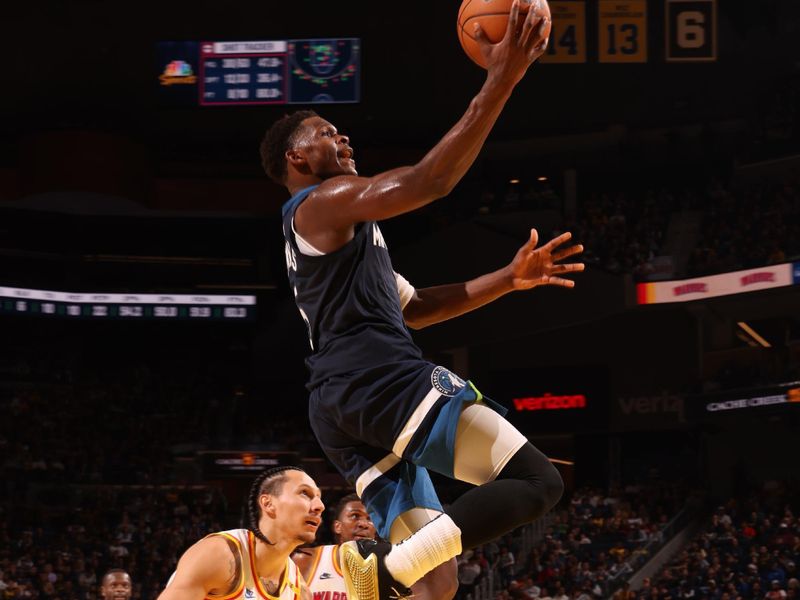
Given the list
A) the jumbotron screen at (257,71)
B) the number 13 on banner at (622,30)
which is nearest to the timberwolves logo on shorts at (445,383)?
the jumbotron screen at (257,71)

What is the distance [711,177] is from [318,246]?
25.5m

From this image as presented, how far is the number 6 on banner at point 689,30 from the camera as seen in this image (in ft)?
76.5

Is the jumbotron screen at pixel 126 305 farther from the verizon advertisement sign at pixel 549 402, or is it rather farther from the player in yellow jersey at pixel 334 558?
the player in yellow jersey at pixel 334 558

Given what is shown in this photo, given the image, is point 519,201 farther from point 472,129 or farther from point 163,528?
point 472,129

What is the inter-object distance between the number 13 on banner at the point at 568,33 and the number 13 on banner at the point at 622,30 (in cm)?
37

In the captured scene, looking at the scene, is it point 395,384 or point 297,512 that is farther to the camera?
point 297,512

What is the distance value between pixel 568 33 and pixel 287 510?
19347mm

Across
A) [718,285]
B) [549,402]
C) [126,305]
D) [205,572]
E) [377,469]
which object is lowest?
[549,402]

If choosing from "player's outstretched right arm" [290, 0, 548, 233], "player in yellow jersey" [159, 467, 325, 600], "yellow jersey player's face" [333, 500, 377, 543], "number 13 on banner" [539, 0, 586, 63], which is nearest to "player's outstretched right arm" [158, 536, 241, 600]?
"player in yellow jersey" [159, 467, 325, 600]

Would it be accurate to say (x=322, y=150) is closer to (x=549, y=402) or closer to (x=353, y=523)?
(x=353, y=523)

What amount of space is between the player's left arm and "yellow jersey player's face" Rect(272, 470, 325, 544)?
111 cm

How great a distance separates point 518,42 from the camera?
4.16 meters

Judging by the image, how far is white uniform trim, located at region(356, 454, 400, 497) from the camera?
179 inches

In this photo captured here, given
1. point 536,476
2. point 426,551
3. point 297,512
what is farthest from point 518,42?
point 297,512
